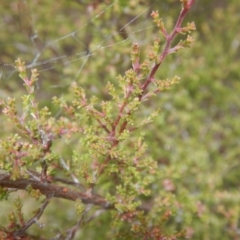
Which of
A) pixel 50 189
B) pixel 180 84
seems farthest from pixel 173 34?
pixel 180 84

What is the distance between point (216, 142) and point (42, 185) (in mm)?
2231

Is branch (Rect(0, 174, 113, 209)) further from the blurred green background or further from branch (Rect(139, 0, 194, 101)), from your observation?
the blurred green background

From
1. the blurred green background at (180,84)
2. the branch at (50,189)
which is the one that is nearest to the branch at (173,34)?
the branch at (50,189)

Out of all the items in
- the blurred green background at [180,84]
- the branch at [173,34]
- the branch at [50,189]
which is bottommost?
the branch at [50,189]

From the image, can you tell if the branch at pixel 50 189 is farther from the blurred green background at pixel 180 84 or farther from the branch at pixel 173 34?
the blurred green background at pixel 180 84

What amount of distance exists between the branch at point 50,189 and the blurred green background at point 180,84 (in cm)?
98

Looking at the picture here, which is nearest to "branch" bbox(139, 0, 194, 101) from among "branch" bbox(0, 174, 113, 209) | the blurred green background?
"branch" bbox(0, 174, 113, 209)

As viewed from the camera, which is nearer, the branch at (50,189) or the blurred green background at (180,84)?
the branch at (50,189)

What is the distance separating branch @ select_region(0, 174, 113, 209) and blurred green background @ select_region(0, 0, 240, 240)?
38.4 inches

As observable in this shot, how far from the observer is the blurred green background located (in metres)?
3.14

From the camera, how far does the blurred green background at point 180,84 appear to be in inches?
124

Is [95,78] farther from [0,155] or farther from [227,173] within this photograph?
[0,155]

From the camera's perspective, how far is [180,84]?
139 inches

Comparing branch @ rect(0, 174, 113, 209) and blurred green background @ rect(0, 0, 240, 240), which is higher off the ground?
blurred green background @ rect(0, 0, 240, 240)
